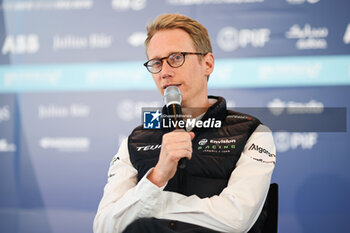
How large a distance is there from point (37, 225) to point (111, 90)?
56.1 inches

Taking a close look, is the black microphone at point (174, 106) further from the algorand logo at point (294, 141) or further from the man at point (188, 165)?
the algorand logo at point (294, 141)

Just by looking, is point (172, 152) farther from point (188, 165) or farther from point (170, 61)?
point (170, 61)

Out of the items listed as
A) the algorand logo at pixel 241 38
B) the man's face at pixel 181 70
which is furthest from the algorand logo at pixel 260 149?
the algorand logo at pixel 241 38

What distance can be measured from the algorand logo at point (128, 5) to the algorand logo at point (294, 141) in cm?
167

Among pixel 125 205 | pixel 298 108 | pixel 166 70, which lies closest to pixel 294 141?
pixel 298 108

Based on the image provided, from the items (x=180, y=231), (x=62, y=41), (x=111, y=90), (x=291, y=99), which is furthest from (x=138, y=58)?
(x=180, y=231)

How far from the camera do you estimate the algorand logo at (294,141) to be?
9.34ft

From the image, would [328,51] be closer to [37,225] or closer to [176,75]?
[176,75]

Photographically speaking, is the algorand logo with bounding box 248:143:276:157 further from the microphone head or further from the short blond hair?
the short blond hair

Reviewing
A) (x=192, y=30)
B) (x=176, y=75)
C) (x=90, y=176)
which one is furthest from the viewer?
(x=90, y=176)

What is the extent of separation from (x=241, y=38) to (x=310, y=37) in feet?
1.82

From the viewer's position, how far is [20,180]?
129 inches

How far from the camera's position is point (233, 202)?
54.1 inches

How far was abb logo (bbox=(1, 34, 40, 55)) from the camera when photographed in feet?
10.9
